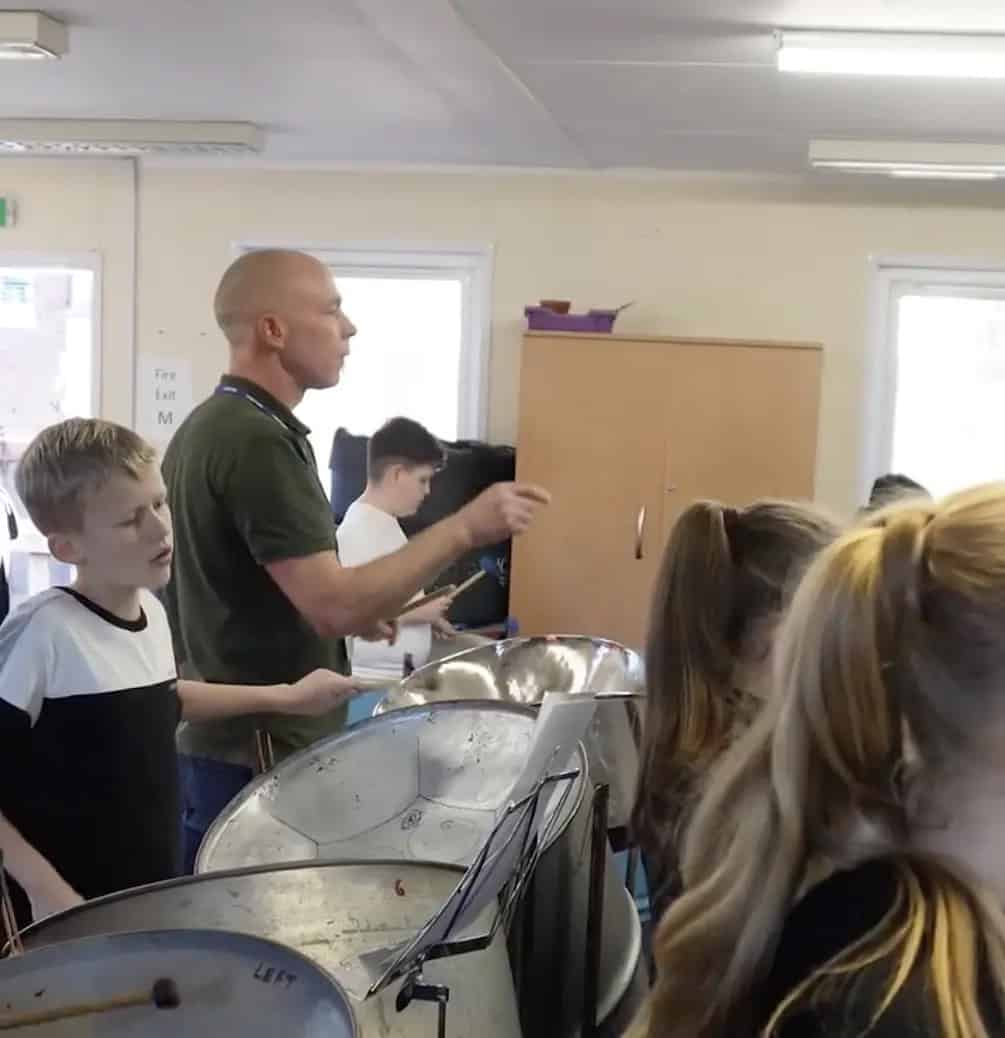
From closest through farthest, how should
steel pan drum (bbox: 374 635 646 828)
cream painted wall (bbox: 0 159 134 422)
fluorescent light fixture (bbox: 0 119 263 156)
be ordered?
1. steel pan drum (bbox: 374 635 646 828)
2. fluorescent light fixture (bbox: 0 119 263 156)
3. cream painted wall (bbox: 0 159 134 422)

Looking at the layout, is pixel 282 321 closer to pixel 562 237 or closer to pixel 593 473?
pixel 593 473

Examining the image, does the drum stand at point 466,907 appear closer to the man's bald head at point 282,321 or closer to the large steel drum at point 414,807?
the large steel drum at point 414,807

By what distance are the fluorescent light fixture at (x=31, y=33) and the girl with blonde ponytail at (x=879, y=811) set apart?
2.02 metres

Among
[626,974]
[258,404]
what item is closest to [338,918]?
[626,974]

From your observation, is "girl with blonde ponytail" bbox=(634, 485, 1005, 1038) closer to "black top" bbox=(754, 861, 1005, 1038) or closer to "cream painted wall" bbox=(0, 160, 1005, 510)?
"black top" bbox=(754, 861, 1005, 1038)

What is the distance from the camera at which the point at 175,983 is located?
2.52 ft

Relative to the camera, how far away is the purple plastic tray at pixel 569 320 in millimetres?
3395

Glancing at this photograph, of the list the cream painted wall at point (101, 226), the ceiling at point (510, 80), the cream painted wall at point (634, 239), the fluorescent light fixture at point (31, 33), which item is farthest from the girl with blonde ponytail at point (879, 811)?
the cream painted wall at point (101, 226)

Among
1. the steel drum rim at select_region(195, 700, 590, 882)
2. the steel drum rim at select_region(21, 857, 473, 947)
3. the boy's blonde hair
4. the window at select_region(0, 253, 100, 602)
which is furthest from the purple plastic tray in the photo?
the steel drum rim at select_region(21, 857, 473, 947)

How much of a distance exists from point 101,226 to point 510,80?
169 centimetres

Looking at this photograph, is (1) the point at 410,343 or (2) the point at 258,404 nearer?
(2) the point at 258,404

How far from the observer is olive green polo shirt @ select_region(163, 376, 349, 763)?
1509 millimetres

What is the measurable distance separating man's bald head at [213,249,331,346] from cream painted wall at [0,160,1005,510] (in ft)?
5.72

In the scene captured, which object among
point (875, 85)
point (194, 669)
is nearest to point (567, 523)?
point (875, 85)
